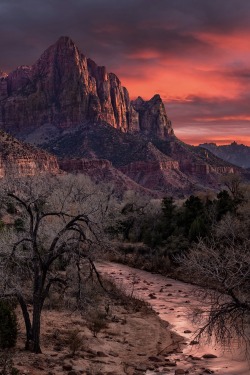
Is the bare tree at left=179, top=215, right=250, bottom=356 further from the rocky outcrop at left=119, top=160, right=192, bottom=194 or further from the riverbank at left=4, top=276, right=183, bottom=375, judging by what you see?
the rocky outcrop at left=119, top=160, right=192, bottom=194

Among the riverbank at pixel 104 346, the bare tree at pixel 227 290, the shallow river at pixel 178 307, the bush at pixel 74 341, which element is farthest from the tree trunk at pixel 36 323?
the bare tree at pixel 227 290

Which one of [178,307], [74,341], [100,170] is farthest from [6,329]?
[100,170]

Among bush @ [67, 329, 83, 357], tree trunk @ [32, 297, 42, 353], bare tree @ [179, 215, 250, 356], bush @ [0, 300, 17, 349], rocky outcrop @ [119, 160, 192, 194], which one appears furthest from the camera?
rocky outcrop @ [119, 160, 192, 194]

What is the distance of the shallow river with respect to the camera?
17.2 meters

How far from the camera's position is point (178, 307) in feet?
88.7

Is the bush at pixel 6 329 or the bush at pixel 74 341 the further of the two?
the bush at pixel 74 341

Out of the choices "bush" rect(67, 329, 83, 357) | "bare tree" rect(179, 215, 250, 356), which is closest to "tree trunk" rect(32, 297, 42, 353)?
"bush" rect(67, 329, 83, 357)

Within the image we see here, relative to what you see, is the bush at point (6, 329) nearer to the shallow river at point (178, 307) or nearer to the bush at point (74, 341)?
the bush at point (74, 341)

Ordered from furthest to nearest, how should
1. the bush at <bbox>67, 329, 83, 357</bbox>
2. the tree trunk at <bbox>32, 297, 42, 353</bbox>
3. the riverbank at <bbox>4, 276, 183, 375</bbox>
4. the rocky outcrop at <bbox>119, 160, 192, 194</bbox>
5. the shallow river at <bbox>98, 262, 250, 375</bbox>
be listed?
1. the rocky outcrop at <bbox>119, 160, 192, 194</bbox>
2. the bush at <bbox>67, 329, 83, 357</bbox>
3. the shallow river at <bbox>98, 262, 250, 375</bbox>
4. the riverbank at <bbox>4, 276, 183, 375</bbox>
5. the tree trunk at <bbox>32, 297, 42, 353</bbox>

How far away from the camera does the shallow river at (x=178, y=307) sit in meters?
17.2

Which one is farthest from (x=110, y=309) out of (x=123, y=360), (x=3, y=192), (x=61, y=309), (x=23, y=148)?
(x=23, y=148)

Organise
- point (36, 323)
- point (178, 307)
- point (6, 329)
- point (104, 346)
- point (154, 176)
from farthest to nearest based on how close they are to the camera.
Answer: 1. point (154, 176)
2. point (178, 307)
3. point (104, 346)
4. point (6, 329)
5. point (36, 323)

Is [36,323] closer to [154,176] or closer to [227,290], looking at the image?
[227,290]

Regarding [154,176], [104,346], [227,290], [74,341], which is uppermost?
[154,176]
